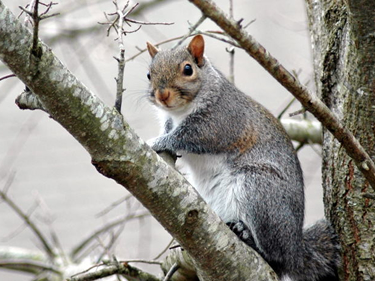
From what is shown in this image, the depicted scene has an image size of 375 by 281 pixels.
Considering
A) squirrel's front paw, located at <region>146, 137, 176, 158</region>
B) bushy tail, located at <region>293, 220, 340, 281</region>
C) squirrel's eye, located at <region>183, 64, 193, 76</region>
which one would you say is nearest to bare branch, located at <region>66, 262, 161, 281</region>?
squirrel's front paw, located at <region>146, 137, 176, 158</region>

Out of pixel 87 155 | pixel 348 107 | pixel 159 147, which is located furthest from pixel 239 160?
pixel 87 155

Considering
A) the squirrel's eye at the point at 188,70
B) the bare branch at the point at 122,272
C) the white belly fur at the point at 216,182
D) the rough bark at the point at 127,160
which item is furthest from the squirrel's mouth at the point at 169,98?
the rough bark at the point at 127,160

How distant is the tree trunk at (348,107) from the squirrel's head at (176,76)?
59 centimetres

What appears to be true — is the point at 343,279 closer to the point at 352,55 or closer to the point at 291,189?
the point at 291,189

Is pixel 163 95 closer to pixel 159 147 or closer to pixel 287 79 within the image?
pixel 159 147

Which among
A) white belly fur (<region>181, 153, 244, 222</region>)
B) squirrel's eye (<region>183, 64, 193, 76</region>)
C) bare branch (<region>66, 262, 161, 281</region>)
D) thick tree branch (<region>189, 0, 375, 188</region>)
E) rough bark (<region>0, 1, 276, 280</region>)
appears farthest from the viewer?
squirrel's eye (<region>183, 64, 193, 76</region>)

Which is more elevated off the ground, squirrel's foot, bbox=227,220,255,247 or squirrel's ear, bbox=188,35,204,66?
squirrel's ear, bbox=188,35,204,66

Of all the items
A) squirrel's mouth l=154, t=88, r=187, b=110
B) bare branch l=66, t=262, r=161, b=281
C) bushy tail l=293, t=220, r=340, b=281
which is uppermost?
squirrel's mouth l=154, t=88, r=187, b=110

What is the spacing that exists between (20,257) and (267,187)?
1.48 m

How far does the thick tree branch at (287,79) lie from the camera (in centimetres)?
144

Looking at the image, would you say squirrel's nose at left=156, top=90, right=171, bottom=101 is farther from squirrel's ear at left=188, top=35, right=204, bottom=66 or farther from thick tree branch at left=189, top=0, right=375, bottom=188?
thick tree branch at left=189, top=0, right=375, bottom=188

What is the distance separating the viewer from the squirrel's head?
285cm

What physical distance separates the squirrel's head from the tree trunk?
591mm

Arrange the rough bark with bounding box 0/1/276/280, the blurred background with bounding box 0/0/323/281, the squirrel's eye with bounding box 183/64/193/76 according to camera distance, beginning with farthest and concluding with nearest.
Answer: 1. the blurred background with bounding box 0/0/323/281
2. the squirrel's eye with bounding box 183/64/193/76
3. the rough bark with bounding box 0/1/276/280
